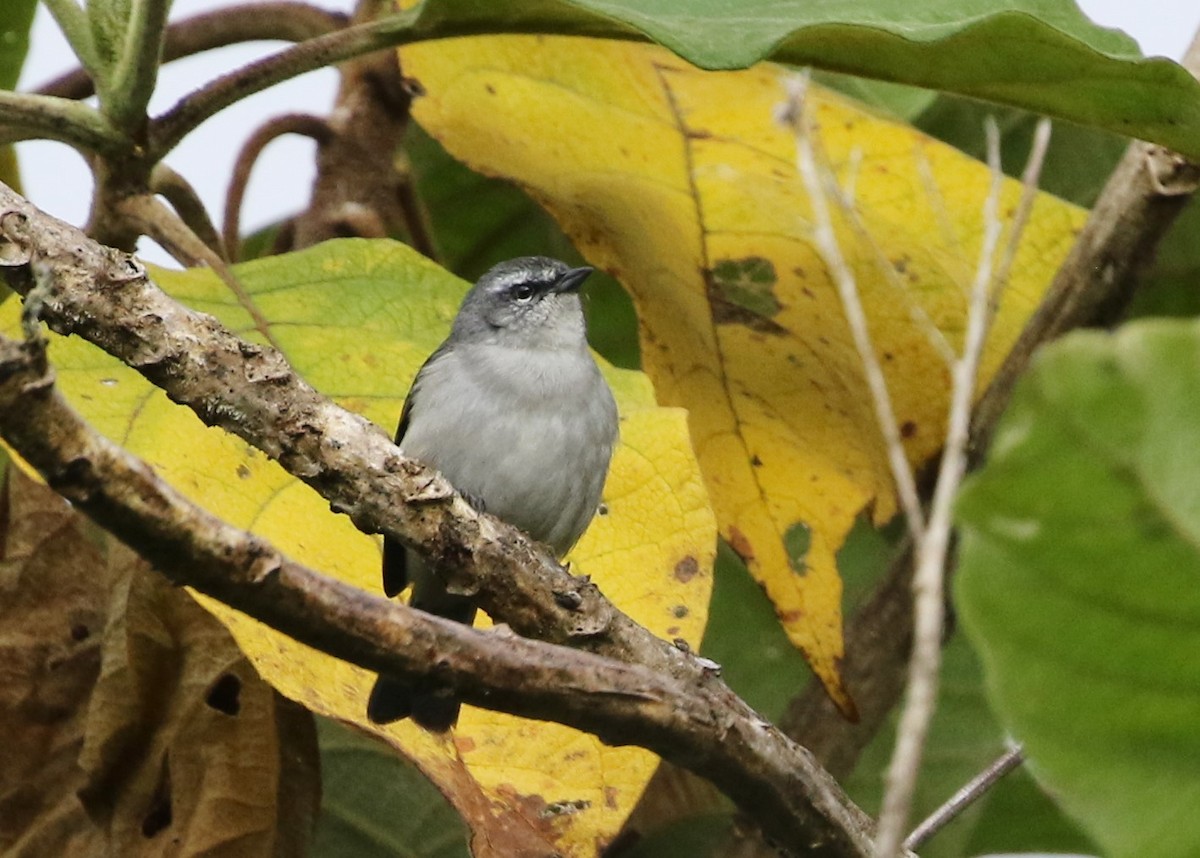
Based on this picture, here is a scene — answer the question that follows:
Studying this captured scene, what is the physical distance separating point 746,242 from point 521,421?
2.95ft

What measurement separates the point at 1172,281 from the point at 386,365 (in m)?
2.06

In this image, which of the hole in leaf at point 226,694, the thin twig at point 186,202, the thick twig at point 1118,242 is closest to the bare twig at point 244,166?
the thin twig at point 186,202

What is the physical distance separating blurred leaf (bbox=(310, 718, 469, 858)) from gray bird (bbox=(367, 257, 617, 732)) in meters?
0.41

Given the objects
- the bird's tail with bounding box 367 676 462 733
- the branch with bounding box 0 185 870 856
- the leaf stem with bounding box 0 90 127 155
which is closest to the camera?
the branch with bounding box 0 185 870 856

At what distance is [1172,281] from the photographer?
3932mm

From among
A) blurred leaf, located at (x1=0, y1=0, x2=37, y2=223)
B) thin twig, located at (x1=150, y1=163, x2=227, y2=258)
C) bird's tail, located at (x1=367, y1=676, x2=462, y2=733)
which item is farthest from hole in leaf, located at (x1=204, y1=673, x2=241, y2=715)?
blurred leaf, located at (x1=0, y1=0, x2=37, y2=223)

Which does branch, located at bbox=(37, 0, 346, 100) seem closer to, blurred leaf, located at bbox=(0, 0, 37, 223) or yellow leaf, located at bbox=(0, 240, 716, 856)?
blurred leaf, located at bbox=(0, 0, 37, 223)

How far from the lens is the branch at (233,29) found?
3.31 meters

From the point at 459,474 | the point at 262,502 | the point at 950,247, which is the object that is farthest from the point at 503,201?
the point at 262,502

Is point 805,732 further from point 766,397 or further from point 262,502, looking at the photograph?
point 262,502

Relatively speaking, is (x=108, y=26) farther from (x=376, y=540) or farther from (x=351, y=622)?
(x=351, y=622)

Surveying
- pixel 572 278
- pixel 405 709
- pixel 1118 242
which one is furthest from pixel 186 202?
pixel 1118 242

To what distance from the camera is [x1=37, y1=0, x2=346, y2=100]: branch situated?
331cm

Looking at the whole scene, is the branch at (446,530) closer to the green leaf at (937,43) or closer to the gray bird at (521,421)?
the green leaf at (937,43)
